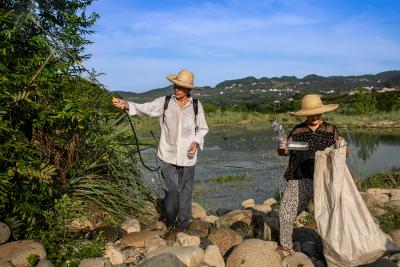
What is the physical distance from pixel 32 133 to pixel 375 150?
1285 cm

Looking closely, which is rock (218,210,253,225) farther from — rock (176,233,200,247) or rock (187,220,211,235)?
rock (176,233,200,247)

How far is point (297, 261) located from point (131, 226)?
178 cm

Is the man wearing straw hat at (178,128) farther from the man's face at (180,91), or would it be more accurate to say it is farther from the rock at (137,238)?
the rock at (137,238)

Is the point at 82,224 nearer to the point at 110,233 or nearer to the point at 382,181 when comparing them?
the point at 110,233

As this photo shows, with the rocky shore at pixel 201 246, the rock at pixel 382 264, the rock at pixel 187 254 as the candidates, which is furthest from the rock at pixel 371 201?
the rock at pixel 187 254

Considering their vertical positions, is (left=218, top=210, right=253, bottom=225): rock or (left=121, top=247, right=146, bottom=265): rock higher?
(left=121, top=247, right=146, bottom=265): rock

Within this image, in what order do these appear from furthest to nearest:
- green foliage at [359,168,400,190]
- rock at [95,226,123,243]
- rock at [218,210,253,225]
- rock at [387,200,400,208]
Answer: green foliage at [359,168,400,190] < rock at [387,200,400,208] < rock at [218,210,253,225] < rock at [95,226,123,243]

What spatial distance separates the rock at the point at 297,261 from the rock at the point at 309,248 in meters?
0.37

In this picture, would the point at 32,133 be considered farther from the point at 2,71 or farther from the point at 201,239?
the point at 201,239

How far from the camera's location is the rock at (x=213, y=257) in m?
4.37

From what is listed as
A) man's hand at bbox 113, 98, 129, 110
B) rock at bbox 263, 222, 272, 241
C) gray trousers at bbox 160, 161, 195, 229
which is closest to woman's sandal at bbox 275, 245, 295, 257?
rock at bbox 263, 222, 272, 241

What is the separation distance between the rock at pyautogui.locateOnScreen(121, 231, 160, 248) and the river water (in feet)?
10.7

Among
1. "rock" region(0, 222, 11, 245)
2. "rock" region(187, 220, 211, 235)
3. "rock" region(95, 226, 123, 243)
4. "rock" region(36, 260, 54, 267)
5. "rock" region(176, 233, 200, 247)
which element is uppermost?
"rock" region(0, 222, 11, 245)

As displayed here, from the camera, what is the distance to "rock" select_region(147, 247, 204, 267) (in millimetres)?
4188
